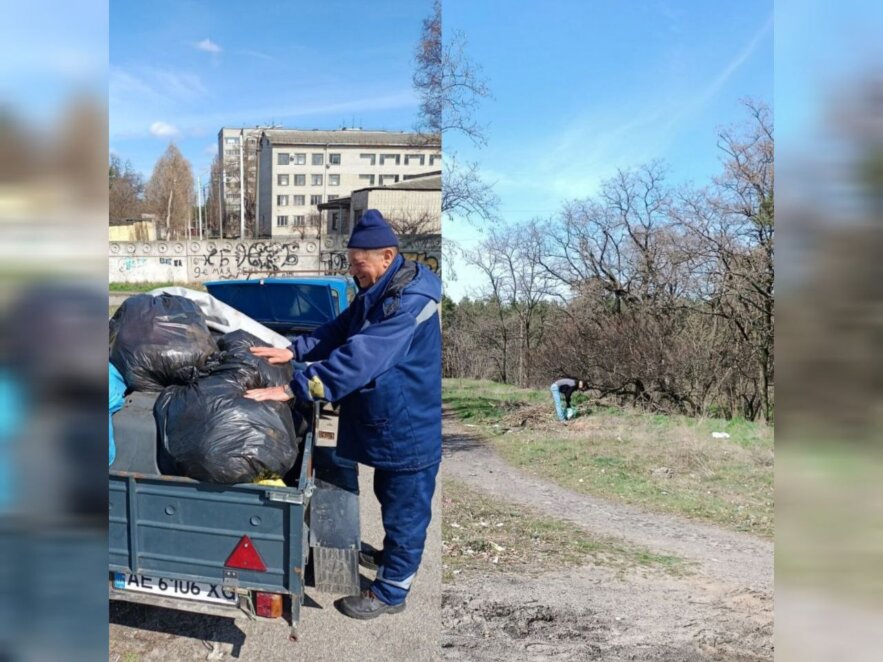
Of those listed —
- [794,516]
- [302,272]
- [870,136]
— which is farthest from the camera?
[302,272]

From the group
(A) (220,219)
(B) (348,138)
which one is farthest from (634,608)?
(A) (220,219)

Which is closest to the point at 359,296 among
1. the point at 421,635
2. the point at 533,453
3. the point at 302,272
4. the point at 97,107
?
the point at 421,635

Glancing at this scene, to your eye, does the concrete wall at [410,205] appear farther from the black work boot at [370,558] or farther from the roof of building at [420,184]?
the black work boot at [370,558]

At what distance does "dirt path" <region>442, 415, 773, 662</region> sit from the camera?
2.38 m

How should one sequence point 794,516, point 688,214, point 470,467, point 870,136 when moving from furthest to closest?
point 470,467
point 688,214
point 794,516
point 870,136

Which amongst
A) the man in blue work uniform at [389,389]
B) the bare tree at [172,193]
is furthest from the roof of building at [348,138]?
the bare tree at [172,193]

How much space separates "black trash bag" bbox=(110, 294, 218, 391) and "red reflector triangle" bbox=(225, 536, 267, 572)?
718 mm

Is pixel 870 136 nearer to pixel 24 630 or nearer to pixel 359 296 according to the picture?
pixel 24 630

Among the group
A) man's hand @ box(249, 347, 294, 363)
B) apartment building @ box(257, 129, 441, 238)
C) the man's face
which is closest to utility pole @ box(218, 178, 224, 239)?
apartment building @ box(257, 129, 441, 238)

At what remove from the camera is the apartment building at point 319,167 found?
2.49 metres

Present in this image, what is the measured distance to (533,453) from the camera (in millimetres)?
3922

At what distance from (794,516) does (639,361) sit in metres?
3.07

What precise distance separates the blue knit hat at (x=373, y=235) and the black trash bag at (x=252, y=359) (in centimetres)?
63

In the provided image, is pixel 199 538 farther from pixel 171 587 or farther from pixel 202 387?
pixel 202 387
